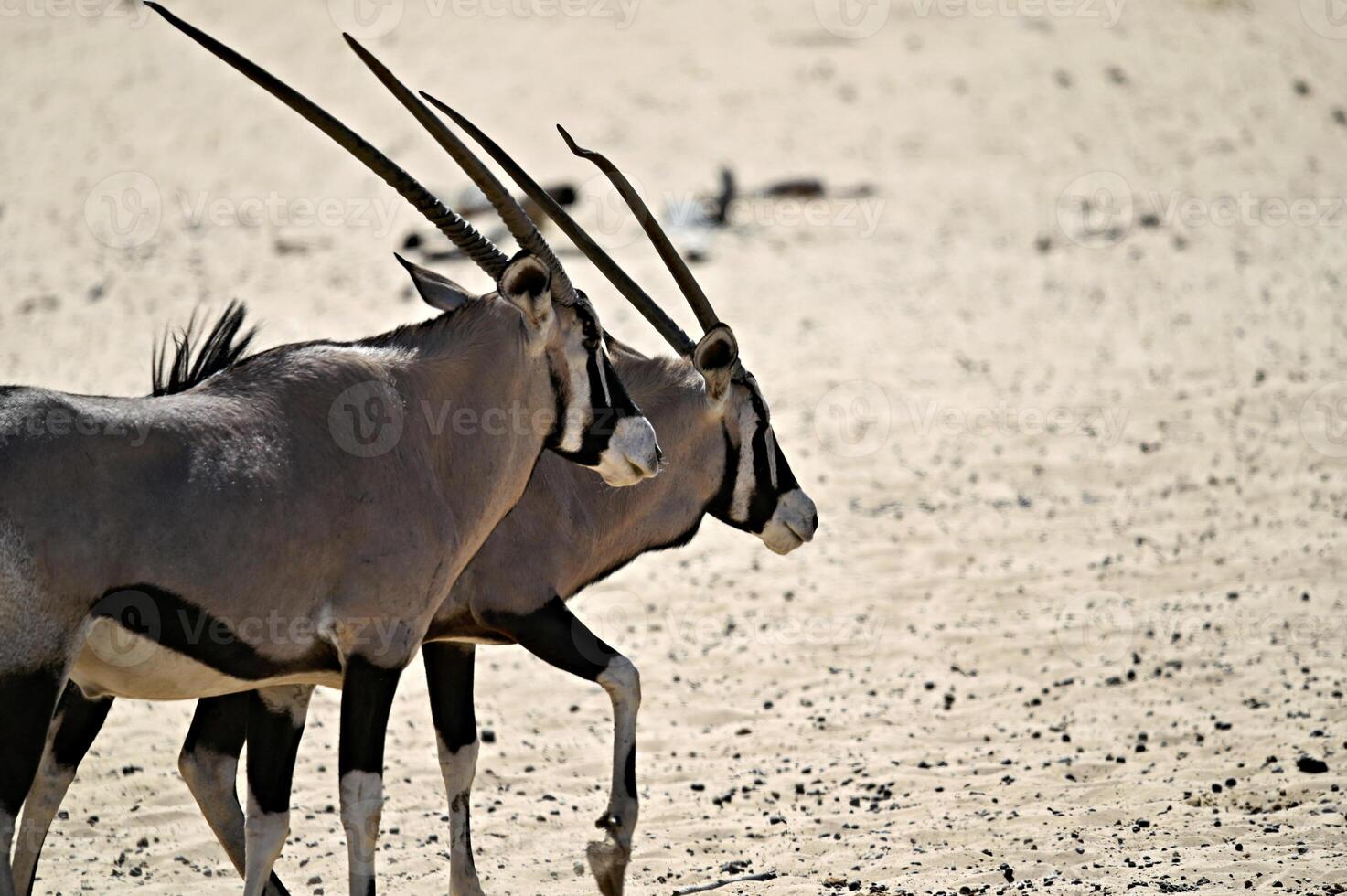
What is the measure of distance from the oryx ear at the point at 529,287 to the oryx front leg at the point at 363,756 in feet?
4.42

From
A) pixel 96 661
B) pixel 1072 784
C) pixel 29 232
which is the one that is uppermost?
pixel 96 661

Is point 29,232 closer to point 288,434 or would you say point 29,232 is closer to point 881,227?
point 881,227

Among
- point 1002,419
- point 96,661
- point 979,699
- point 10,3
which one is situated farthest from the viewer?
point 10,3

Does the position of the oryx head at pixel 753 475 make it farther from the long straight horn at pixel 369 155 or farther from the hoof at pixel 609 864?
the hoof at pixel 609 864

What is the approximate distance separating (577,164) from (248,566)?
16.4 m

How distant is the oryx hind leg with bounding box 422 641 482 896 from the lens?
22.8 ft

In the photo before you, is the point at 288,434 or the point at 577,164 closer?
the point at 288,434

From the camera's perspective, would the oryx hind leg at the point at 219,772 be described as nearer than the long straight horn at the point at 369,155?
No

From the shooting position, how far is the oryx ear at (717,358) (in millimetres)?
7328

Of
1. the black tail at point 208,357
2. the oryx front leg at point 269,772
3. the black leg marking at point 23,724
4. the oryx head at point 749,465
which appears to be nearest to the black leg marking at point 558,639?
the oryx front leg at point 269,772

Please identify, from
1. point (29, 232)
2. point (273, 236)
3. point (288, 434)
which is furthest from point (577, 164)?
point (288, 434)

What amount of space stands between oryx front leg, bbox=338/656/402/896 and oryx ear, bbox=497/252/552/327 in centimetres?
135

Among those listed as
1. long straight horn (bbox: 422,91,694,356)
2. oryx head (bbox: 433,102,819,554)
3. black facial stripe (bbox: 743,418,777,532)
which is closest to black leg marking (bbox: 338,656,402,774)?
oryx head (bbox: 433,102,819,554)

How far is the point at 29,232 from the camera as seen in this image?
1980cm
